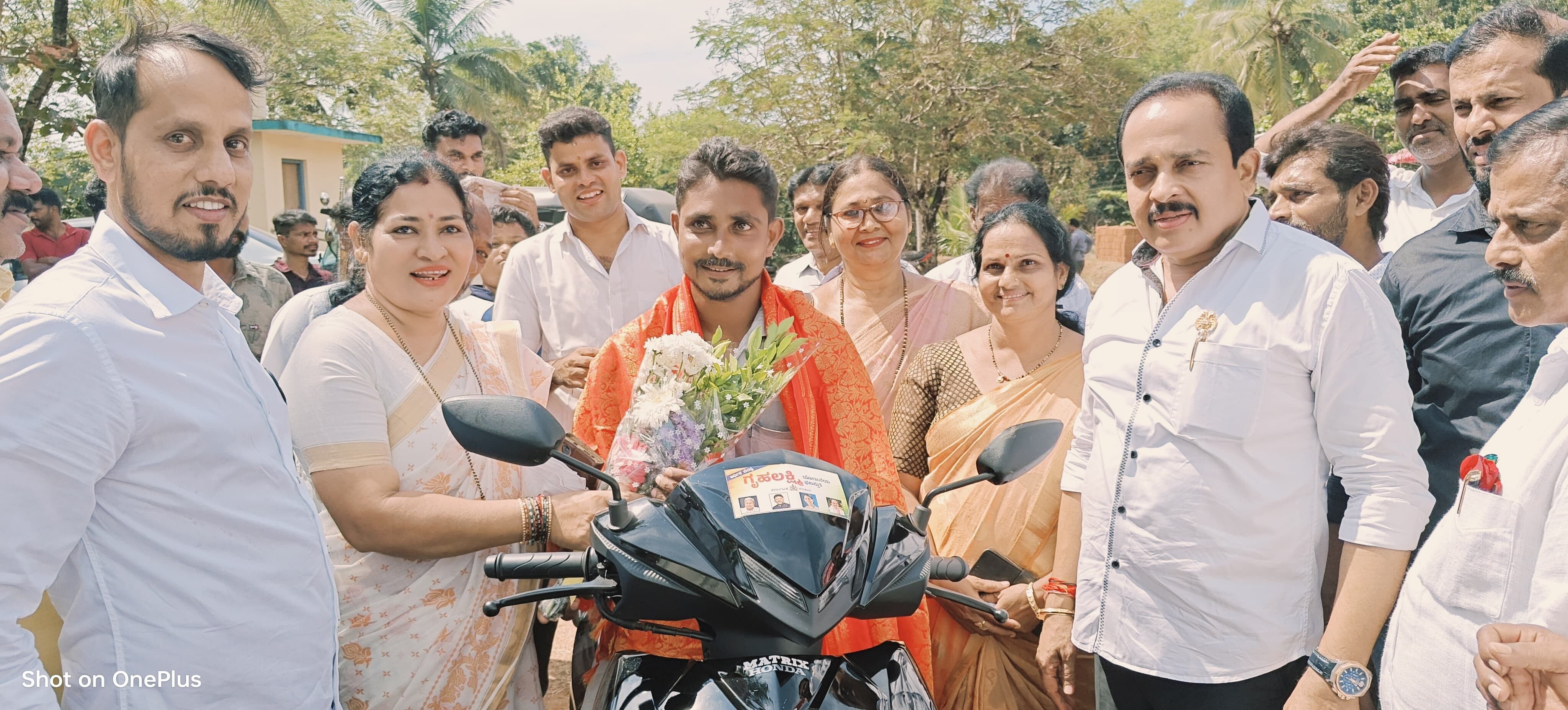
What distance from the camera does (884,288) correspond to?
4.14 metres

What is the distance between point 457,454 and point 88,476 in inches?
41.7

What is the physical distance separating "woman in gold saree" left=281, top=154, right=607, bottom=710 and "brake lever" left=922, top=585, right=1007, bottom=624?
2.88ft

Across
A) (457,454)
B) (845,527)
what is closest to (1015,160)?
(457,454)

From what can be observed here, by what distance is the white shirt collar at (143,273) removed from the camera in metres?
1.76

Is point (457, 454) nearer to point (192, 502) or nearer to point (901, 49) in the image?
point (192, 502)

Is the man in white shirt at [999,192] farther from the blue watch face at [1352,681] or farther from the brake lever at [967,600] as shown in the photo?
the brake lever at [967,600]

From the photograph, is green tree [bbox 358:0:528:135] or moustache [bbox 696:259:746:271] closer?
moustache [bbox 696:259:746:271]

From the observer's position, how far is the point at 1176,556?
2.39 m

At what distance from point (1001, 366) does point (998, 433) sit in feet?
1.69

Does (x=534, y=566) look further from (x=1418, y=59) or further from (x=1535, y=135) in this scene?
(x=1418, y=59)

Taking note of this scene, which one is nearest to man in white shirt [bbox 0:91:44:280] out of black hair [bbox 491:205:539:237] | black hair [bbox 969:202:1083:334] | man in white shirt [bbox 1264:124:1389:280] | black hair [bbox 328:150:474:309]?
black hair [bbox 328:150:474:309]

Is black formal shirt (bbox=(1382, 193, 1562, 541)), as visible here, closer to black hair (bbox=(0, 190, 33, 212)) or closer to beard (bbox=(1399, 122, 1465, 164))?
beard (bbox=(1399, 122, 1465, 164))

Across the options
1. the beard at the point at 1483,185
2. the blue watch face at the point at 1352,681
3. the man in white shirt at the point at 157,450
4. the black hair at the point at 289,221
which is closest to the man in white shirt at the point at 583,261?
the man in white shirt at the point at 157,450

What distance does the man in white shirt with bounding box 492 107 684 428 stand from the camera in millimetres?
4535
